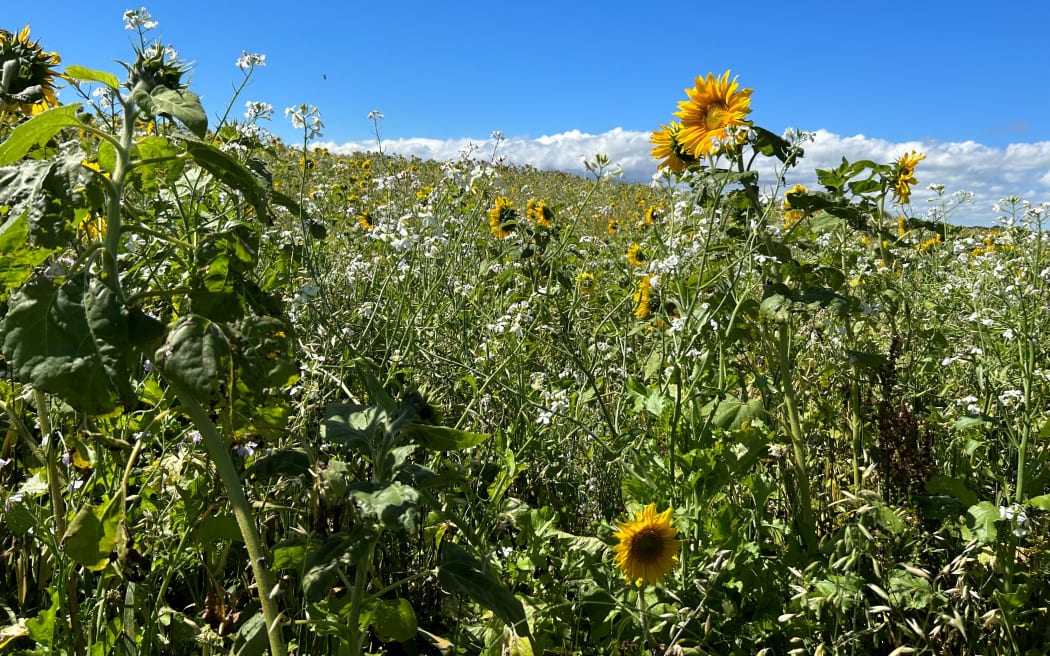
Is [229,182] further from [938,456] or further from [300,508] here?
[938,456]

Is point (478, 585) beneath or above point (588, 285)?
beneath

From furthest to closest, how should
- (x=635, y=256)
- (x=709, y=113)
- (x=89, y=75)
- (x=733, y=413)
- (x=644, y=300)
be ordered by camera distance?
(x=635, y=256), (x=644, y=300), (x=709, y=113), (x=733, y=413), (x=89, y=75)

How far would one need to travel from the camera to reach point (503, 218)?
446 cm

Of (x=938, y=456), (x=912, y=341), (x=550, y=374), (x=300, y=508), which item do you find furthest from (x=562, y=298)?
(x=300, y=508)

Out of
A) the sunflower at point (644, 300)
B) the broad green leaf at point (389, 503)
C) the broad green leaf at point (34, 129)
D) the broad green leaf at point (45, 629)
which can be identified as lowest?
the broad green leaf at point (45, 629)

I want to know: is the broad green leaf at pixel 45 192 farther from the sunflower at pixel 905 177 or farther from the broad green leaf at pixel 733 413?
the sunflower at pixel 905 177

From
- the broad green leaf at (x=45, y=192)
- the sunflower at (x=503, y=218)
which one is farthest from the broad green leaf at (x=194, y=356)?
the sunflower at (x=503, y=218)

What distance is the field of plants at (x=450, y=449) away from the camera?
3.96 feet

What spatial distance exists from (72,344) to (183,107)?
390 mm

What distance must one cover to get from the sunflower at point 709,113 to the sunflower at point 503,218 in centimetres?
173

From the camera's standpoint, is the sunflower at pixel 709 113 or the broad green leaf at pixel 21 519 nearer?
the broad green leaf at pixel 21 519

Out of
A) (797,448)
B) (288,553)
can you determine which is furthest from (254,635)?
(797,448)

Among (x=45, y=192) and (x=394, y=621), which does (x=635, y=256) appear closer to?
(x=394, y=621)

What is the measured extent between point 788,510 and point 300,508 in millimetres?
1472
